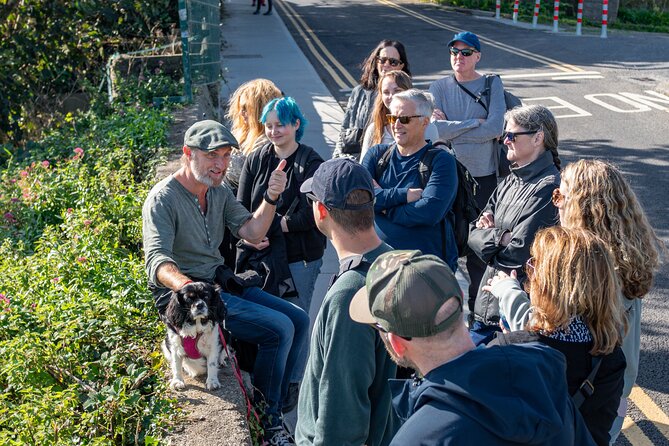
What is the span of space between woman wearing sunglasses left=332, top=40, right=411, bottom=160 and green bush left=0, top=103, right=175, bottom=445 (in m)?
1.77

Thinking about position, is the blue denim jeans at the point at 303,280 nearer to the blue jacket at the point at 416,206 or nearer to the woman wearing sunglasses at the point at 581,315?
the blue jacket at the point at 416,206

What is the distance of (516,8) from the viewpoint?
2806cm

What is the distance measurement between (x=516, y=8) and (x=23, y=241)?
24597 millimetres

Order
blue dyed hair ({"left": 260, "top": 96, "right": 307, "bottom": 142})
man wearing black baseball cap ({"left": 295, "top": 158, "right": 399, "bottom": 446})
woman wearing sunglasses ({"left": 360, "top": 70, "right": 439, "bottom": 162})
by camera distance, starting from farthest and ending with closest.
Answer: woman wearing sunglasses ({"left": 360, "top": 70, "right": 439, "bottom": 162}) < blue dyed hair ({"left": 260, "top": 96, "right": 307, "bottom": 142}) < man wearing black baseball cap ({"left": 295, "top": 158, "right": 399, "bottom": 446})

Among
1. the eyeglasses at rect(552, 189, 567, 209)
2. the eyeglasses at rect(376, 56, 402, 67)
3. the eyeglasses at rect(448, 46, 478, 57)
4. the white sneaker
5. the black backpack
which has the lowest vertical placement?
the white sneaker

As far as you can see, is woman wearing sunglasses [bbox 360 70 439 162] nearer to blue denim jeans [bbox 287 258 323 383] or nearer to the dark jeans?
blue denim jeans [bbox 287 258 323 383]

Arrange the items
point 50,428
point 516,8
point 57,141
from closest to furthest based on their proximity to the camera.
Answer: point 50,428 < point 57,141 < point 516,8

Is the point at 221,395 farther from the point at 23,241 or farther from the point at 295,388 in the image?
the point at 23,241

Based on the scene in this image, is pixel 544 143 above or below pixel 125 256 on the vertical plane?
above

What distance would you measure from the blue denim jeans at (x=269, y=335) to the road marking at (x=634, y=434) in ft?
7.06

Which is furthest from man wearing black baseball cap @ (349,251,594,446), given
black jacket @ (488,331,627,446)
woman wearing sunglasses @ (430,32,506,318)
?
woman wearing sunglasses @ (430,32,506,318)

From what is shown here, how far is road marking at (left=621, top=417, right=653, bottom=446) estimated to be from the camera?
4.82 meters

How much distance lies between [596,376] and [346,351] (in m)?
1.05

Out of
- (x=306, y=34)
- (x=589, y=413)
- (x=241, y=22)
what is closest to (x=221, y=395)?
(x=589, y=413)
